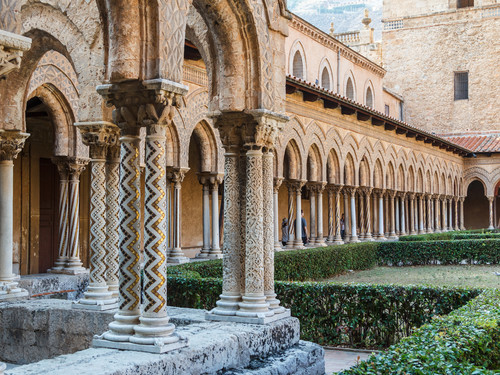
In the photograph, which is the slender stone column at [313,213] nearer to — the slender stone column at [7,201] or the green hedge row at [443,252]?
the green hedge row at [443,252]

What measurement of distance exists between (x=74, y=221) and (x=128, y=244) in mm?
7700

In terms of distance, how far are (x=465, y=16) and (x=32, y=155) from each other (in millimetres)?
31961

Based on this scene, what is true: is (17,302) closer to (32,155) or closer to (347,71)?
(32,155)

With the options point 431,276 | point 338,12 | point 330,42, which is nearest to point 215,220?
point 431,276

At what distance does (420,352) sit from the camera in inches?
183

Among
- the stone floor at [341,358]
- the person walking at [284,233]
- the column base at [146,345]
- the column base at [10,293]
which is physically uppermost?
the person walking at [284,233]

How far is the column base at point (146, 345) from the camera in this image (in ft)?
16.8

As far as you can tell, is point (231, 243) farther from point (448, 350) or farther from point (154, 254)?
point (448, 350)

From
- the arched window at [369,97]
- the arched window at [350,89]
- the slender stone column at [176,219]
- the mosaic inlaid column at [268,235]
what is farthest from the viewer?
the arched window at [369,97]

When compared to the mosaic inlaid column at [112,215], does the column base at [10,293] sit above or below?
below

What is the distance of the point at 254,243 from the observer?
265 inches

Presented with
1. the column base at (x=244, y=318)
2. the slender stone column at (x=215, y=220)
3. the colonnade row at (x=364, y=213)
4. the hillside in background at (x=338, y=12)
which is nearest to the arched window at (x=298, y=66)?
the colonnade row at (x=364, y=213)

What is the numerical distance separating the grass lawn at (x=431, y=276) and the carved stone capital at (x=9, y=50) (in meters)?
12.5

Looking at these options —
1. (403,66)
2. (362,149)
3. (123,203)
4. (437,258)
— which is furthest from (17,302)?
(403,66)
